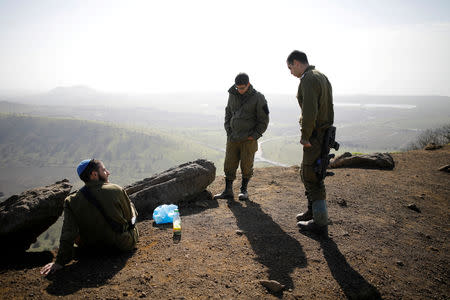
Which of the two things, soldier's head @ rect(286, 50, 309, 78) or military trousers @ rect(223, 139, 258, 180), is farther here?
military trousers @ rect(223, 139, 258, 180)

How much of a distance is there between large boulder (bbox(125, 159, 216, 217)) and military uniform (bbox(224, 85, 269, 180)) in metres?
1.32

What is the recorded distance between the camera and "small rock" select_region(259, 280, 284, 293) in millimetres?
3523

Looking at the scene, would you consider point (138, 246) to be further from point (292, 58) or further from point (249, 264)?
point (292, 58)

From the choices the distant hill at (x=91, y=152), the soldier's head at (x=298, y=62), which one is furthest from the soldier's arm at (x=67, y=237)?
the distant hill at (x=91, y=152)

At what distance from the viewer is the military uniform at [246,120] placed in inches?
267

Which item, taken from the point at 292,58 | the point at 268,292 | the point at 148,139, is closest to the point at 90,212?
the point at 268,292

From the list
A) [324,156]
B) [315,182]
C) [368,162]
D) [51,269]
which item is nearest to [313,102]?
[324,156]

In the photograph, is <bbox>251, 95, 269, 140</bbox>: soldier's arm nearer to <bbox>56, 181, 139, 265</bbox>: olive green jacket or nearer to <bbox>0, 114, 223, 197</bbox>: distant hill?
<bbox>56, 181, 139, 265</bbox>: olive green jacket

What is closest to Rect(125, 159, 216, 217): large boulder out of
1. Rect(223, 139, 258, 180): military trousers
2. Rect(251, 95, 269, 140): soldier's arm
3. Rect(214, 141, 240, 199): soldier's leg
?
Rect(214, 141, 240, 199): soldier's leg

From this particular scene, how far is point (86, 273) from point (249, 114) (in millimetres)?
4995

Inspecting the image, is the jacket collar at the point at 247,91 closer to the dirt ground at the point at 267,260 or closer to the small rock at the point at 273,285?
the dirt ground at the point at 267,260

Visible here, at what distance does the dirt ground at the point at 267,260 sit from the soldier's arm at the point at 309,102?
2.32 meters

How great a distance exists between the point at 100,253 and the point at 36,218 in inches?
81.2

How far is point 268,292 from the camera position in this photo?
3.52 m
